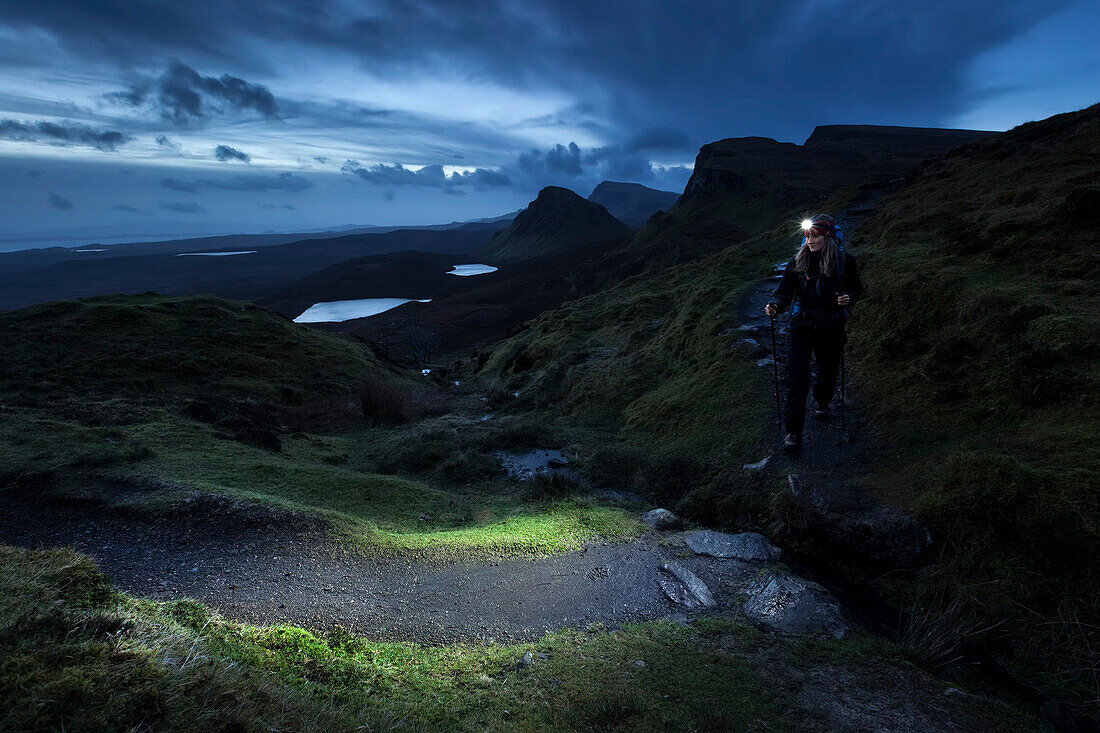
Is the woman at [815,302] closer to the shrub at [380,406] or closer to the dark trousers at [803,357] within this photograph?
the dark trousers at [803,357]

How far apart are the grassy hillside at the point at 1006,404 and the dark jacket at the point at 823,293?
2.48 m

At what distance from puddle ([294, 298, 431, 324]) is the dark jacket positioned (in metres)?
120

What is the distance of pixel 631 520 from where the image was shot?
8.38m

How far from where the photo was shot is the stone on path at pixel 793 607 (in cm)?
520

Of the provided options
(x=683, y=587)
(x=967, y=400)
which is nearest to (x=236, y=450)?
(x=683, y=587)

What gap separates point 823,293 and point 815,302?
0.20 meters

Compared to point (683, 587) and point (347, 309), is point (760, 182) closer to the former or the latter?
point (347, 309)

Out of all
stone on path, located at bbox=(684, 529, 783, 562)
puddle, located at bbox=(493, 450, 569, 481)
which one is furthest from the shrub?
stone on path, located at bbox=(684, 529, 783, 562)

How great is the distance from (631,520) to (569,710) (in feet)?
15.4

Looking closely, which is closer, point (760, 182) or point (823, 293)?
point (823, 293)

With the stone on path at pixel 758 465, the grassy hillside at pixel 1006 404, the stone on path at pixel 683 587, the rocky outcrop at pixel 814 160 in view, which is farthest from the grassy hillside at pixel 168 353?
the rocky outcrop at pixel 814 160

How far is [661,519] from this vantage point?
323 inches

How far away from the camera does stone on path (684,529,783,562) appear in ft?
22.7

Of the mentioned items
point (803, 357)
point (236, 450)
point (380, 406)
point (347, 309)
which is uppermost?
point (803, 357)
